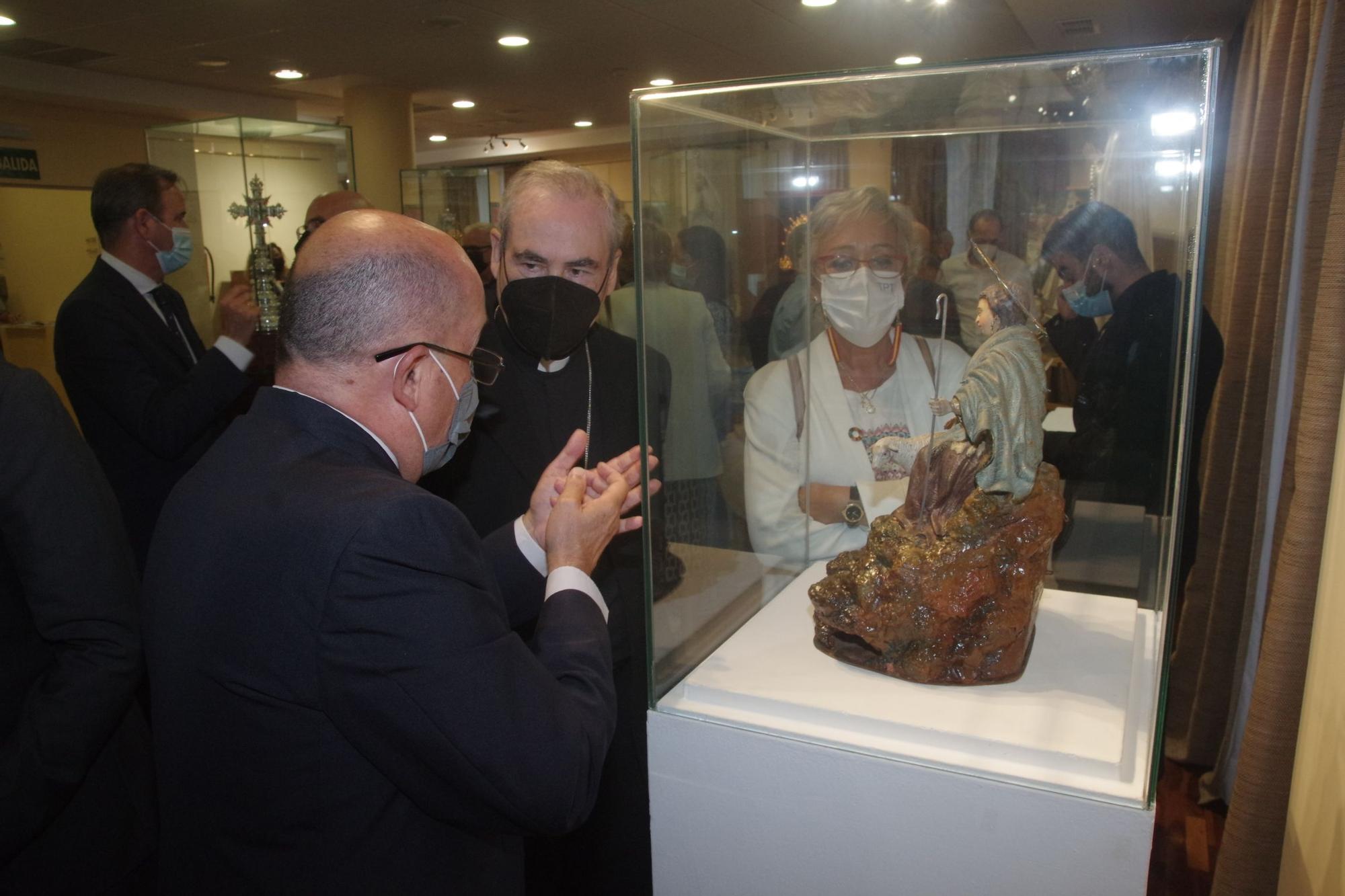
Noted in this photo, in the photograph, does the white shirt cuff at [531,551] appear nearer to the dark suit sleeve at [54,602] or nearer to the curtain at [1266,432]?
the dark suit sleeve at [54,602]

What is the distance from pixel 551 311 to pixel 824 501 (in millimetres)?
675

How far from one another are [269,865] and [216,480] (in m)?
0.48

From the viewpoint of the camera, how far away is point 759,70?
785cm

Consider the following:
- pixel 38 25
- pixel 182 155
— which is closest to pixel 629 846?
pixel 182 155

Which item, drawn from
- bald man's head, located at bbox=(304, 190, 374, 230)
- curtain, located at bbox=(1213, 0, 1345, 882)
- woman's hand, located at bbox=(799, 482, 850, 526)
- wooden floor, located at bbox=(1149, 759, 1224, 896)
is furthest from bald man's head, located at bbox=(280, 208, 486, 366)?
bald man's head, located at bbox=(304, 190, 374, 230)

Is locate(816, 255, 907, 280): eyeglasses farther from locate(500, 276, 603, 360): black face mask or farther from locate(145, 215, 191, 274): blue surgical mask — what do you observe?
locate(145, 215, 191, 274): blue surgical mask

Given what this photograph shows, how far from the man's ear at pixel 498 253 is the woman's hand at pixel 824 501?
0.79m

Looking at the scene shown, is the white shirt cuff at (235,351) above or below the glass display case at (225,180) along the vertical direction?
below

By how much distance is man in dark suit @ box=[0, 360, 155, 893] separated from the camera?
4.60 feet

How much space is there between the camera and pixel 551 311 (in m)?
1.86

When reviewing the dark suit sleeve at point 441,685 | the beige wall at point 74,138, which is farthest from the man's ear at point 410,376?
the beige wall at point 74,138

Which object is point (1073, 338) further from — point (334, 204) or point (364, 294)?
point (334, 204)

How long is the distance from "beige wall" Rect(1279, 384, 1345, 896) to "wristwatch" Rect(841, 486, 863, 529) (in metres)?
0.79

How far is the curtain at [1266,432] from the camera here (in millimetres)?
→ 1564
